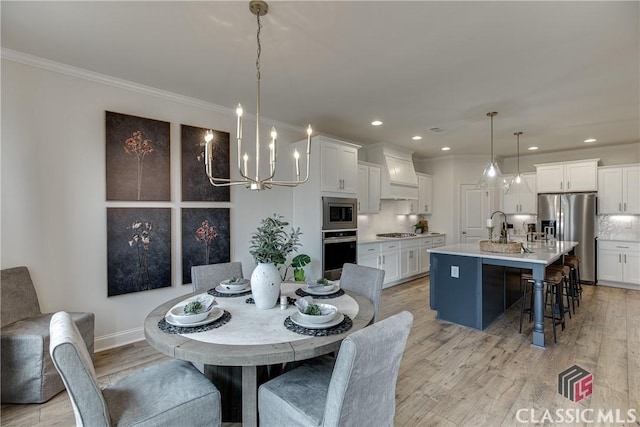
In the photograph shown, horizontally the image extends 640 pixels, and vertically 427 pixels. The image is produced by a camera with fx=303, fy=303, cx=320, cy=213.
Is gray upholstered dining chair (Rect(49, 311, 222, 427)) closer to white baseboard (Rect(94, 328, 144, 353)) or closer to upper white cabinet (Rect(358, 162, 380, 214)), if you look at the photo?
white baseboard (Rect(94, 328, 144, 353))

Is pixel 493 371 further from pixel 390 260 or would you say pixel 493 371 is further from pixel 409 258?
pixel 409 258

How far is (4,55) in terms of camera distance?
8.21 feet

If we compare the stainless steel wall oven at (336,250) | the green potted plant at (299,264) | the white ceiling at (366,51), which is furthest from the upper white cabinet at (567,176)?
the green potted plant at (299,264)

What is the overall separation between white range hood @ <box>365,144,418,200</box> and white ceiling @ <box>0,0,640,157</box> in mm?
1798

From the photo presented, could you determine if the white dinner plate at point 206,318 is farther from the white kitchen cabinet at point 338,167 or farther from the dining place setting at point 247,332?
the white kitchen cabinet at point 338,167

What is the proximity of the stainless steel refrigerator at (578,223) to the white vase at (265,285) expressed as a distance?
5677mm

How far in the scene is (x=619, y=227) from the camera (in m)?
5.67

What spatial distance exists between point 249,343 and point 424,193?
6.26 metres

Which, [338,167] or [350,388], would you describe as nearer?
[350,388]

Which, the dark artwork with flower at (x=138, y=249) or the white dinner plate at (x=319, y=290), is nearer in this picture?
the white dinner plate at (x=319, y=290)

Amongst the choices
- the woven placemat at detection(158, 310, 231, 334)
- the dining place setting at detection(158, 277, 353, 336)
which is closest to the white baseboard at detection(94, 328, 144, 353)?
the dining place setting at detection(158, 277, 353, 336)

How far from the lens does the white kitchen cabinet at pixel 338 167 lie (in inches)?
172

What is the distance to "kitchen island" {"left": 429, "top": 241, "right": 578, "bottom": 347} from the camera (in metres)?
3.18

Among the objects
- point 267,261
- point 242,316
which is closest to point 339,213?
point 267,261
